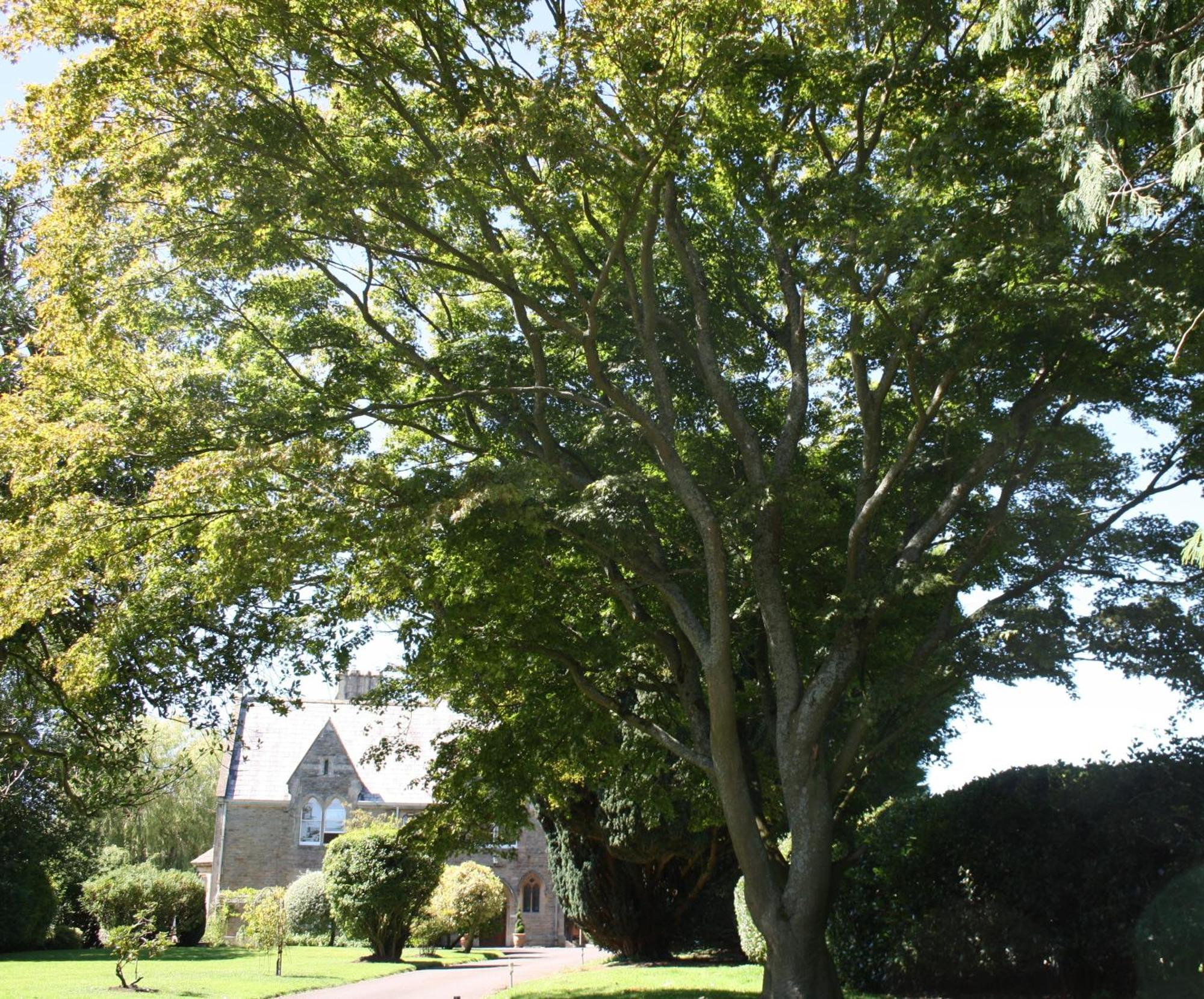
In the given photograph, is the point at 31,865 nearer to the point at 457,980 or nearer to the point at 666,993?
the point at 457,980

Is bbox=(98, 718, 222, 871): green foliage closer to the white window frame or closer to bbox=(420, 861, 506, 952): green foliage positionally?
the white window frame

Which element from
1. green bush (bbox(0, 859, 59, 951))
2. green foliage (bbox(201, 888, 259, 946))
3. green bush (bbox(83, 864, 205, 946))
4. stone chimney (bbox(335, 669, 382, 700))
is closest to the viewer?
green bush (bbox(0, 859, 59, 951))

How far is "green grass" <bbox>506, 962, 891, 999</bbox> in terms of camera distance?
563 inches

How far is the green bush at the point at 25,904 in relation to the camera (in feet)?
88.3

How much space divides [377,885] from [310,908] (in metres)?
8.17

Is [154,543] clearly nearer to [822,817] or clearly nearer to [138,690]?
[138,690]

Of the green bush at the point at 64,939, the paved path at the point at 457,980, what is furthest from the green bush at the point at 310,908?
the green bush at the point at 64,939

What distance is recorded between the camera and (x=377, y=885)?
25.0 m

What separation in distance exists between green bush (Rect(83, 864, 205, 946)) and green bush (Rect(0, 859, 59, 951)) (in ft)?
5.03

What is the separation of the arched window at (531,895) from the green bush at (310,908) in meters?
11.7

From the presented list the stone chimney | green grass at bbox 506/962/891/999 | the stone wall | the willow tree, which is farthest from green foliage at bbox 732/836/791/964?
the stone chimney

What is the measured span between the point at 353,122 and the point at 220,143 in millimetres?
2128

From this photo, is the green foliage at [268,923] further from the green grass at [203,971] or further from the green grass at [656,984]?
the green grass at [656,984]

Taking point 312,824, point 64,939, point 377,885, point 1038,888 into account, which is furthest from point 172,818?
point 1038,888
